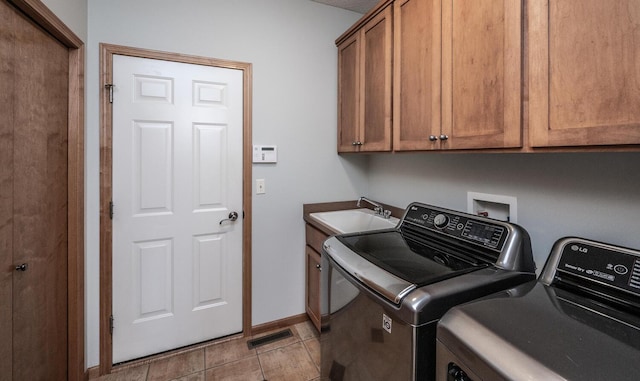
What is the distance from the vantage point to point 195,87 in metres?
1.90

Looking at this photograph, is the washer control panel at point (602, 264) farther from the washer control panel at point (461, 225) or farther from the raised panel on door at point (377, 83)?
the raised panel on door at point (377, 83)

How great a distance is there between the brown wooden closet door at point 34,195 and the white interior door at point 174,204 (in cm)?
29

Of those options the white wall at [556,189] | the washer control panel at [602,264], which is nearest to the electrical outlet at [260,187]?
the white wall at [556,189]

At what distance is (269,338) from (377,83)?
6.43 ft

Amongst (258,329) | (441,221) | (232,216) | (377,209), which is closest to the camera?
(441,221)

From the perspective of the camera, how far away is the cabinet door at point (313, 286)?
2043mm

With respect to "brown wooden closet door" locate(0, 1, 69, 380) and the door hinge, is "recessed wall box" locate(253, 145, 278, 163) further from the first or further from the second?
"brown wooden closet door" locate(0, 1, 69, 380)

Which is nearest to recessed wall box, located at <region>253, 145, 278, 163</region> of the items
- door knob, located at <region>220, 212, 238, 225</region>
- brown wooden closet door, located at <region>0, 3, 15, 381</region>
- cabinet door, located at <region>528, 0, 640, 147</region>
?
door knob, located at <region>220, 212, 238, 225</region>

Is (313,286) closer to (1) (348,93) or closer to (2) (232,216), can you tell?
(2) (232,216)

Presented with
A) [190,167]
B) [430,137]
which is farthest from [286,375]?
[430,137]

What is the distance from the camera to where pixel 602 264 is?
0.88 m

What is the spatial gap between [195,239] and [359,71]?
1.65 metres

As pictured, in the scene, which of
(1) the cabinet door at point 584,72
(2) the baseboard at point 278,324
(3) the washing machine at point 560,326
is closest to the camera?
(3) the washing machine at point 560,326

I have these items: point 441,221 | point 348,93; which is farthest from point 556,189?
point 348,93
